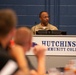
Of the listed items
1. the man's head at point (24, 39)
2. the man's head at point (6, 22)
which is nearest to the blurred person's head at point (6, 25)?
the man's head at point (6, 22)

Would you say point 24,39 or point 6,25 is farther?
point 24,39

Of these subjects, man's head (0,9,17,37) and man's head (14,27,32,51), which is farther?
man's head (14,27,32,51)

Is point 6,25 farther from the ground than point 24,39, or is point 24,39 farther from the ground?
point 6,25

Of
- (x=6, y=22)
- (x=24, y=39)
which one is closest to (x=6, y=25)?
(x=6, y=22)

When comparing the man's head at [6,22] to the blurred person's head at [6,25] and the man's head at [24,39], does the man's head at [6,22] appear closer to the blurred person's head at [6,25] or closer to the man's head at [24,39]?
the blurred person's head at [6,25]

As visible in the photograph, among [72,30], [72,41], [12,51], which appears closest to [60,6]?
[72,30]

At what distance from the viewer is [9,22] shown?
5.54ft

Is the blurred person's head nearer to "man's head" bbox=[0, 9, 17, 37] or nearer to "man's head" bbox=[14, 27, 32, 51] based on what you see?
"man's head" bbox=[0, 9, 17, 37]

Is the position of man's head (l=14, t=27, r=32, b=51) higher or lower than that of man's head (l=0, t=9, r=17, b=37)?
lower

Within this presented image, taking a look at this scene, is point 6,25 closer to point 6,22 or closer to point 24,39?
point 6,22

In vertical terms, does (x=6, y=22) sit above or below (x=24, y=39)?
above

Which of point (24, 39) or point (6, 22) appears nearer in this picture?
point (6, 22)

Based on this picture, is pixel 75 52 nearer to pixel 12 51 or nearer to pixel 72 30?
pixel 72 30

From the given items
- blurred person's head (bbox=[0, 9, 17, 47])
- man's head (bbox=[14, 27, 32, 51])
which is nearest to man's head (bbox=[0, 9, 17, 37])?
blurred person's head (bbox=[0, 9, 17, 47])
